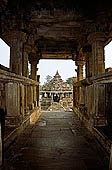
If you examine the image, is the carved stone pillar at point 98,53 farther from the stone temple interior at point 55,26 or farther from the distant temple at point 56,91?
the distant temple at point 56,91

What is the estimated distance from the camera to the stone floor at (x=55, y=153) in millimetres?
3115

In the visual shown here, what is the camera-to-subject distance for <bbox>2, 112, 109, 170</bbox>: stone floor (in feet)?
10.2

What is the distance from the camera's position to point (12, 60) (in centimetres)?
629

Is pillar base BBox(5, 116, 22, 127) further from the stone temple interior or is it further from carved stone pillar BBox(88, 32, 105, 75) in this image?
carved stone pillar BBox(88, 32, 105, 75)

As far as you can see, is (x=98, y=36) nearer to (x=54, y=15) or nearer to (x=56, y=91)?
(x=54, y=15)

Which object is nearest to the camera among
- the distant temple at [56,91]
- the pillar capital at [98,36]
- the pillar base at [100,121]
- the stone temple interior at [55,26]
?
the stone temple interior at [55,26]

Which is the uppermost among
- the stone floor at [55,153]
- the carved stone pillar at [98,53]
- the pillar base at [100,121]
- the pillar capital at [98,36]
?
the pillar capital at [98,36]

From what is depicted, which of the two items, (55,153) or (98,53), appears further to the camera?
(98,53)

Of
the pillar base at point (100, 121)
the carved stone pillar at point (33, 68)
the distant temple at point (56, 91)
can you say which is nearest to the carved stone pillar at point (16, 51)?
the pillar base at point (100, 121)

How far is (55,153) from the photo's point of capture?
12.1 feet

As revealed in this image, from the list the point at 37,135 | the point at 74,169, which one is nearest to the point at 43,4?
the point at 37,135

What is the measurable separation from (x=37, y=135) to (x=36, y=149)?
1201mm

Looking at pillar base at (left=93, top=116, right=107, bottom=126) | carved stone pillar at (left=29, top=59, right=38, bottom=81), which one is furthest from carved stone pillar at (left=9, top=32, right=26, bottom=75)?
carved stone pillar at (left=29, top=59, right=38, bottom=81)

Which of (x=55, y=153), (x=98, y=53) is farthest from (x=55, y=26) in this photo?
(x=55, y=153)
